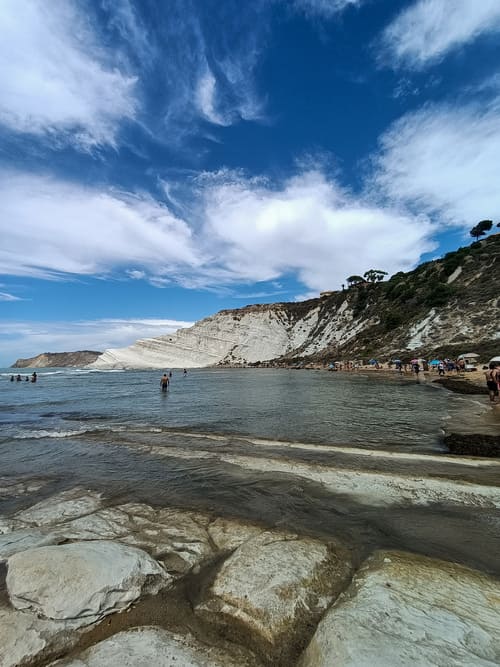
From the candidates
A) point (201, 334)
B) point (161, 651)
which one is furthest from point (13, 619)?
point (201, 334)

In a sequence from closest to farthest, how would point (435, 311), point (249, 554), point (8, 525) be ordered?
point (249, 554) → point (8, 525) → point (435, 311)

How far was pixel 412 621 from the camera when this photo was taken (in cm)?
281

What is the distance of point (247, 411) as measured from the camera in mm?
17375

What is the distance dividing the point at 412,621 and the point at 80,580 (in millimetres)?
3081

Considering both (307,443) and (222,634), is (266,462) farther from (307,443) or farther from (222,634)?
(222,634)

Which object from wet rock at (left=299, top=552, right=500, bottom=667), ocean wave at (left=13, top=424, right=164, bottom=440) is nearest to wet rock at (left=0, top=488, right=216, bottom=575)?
wet rock at (left=299, top=552, right=500, bottom=667)

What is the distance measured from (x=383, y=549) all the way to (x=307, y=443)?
605 centimetres

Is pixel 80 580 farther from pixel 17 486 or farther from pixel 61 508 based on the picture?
pixel 17 486

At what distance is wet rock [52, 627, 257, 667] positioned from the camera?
254cm

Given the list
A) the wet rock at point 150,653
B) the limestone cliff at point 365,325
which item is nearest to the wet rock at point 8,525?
the wet rock at point 150,653

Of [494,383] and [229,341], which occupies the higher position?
[229,341]

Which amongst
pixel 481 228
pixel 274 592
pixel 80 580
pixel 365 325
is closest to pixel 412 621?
pixel 274 592

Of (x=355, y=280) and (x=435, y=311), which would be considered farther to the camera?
(x=355, y=280)

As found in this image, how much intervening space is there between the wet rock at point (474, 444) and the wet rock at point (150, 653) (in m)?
8.27
